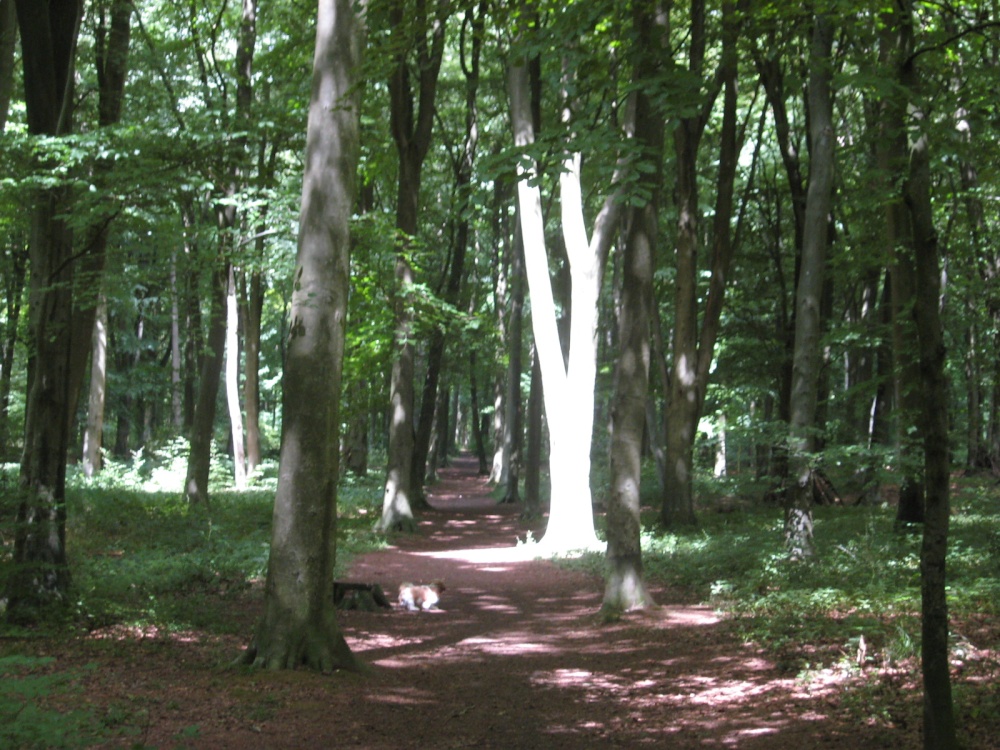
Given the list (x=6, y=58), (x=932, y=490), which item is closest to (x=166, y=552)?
(x=6, y=58)

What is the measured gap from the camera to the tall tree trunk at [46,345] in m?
8.37

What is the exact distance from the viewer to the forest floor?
5.68 metres

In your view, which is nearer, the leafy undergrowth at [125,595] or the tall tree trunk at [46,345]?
the leafy undergrowth at [125,595]

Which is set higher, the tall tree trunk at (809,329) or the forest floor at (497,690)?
the tall tree trunk at (809,329)

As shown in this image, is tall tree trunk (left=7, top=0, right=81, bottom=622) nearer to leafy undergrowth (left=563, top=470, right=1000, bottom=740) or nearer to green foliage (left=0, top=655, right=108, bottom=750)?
green foliage (left=0, top=655, right=108, bottom=750)

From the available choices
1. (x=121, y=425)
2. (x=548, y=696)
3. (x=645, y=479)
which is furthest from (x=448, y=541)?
(x=121, y=425)

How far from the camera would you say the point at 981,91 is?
6.57 m

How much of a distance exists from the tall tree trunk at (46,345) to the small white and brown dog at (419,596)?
3957 millimetres

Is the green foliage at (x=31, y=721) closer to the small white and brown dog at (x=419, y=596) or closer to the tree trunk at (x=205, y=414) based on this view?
the small white and brown dog at (x=419, y=596)

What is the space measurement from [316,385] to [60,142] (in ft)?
12.2

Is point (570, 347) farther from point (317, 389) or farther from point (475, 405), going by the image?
point (475, 405)

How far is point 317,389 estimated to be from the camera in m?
7.36

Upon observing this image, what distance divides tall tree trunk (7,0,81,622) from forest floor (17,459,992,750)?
3.73 feet

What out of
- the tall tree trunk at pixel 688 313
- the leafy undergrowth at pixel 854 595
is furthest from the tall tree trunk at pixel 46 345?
the tall tree trunk at pixel 688 313
